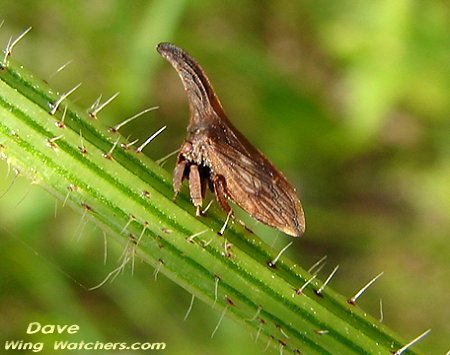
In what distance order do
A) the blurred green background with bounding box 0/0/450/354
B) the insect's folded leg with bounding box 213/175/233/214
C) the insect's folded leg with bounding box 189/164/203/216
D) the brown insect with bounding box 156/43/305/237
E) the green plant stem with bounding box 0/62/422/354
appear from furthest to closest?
the blurred green background with bounding box 0/0/450/354, the brown insect with bounding box 156/43/305/237, the insect's folded leg with bounding box 213/175/233/214, the insect's folded leg with bounding box 189/164/203/216, the green plant stem with bounding box 0/62/422/354

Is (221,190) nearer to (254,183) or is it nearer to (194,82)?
(254,183)

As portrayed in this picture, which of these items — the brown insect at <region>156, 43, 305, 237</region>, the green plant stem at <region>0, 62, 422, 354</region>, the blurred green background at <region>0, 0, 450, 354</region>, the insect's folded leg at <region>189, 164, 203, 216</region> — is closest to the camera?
the green plant stem at <region>0, 62, 422, 354</region>

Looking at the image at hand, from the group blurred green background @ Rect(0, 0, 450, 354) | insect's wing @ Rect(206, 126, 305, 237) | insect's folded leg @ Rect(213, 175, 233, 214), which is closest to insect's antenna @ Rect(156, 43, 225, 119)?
insect's wing @ Rect(206, 126, 305, 237)

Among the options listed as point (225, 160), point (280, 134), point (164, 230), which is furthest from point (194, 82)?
point (280, 134)

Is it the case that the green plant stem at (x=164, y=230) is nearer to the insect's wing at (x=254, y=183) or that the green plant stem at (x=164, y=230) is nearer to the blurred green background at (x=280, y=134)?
the insect's wing at (x=254, y=183)

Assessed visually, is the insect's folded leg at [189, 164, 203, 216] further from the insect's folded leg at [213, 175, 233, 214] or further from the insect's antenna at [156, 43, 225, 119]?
the insect's antenna at [156, 43, 225, 119]
